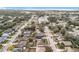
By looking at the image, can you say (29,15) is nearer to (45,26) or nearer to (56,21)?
(45,26)

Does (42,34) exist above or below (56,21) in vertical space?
below

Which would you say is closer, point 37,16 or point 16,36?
point 16,36

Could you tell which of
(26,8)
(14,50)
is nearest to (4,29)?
(14,50)

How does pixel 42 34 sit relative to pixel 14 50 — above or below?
above

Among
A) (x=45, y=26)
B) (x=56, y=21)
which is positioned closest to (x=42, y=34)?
(x=45, y=26)

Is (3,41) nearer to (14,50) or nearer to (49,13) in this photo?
(14,50)
